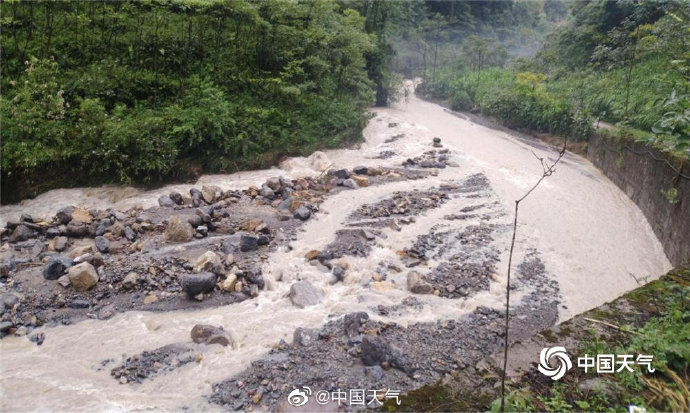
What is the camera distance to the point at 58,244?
22.4ft

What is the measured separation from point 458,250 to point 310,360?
3.91 meters

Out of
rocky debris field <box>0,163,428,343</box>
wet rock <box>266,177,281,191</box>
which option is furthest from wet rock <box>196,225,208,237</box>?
wet rock <box>266,177,281,191</box>

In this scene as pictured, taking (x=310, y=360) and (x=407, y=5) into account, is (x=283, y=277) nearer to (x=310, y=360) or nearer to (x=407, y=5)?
(x=310, y=360)

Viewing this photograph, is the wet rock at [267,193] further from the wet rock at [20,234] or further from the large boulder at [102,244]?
the wet rock at [20,234]

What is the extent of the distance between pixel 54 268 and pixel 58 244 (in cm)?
107

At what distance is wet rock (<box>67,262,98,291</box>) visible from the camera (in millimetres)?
5742

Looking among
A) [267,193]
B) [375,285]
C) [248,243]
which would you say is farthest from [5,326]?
[267,193]

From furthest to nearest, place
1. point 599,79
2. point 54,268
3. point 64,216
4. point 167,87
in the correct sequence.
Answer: point 599,79 → point 167,87 → point 64,216 → point 54,268

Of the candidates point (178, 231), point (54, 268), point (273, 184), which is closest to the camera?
point (54, 268)

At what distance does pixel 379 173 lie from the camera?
1116cm

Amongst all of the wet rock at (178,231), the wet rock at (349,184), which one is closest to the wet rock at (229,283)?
the wet rock at (178,231)

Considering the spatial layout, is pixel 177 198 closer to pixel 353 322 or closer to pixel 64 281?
pixel 64 281

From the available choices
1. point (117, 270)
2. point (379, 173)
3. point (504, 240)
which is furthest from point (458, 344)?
point (379, 173)

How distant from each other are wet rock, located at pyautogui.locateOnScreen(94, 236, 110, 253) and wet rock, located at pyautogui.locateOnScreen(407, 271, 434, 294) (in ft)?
16.3
